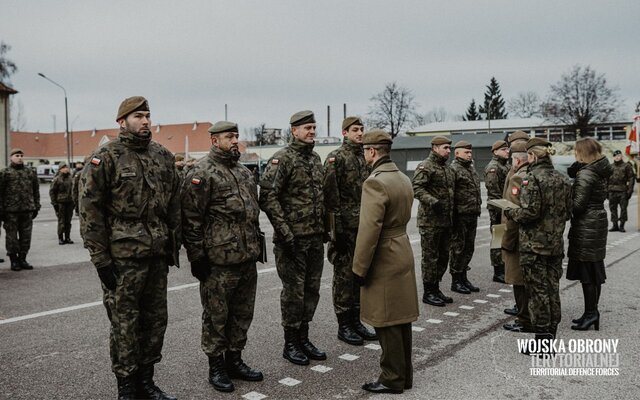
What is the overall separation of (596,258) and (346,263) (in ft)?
9.23

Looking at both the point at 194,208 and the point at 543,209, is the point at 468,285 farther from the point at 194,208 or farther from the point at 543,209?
the point at 194,208

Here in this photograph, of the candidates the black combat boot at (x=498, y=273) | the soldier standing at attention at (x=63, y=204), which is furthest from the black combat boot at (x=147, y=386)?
the soldier standing at attention at (x=63, y=204)

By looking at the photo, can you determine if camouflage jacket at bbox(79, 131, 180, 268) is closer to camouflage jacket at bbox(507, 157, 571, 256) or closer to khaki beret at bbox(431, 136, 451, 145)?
camouflage jacket at bbox(507, 157, 571, 256)

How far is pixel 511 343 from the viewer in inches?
221

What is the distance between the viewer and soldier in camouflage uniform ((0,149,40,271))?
10.0 metres

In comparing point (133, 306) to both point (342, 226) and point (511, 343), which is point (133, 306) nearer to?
point (342, 226)

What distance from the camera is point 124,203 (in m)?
4.07

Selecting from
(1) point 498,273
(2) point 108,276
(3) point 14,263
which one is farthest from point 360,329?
(3) point 14,263

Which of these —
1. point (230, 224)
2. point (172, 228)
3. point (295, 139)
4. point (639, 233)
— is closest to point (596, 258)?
point (295, 139)

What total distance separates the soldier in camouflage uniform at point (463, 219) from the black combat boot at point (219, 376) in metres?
4.47

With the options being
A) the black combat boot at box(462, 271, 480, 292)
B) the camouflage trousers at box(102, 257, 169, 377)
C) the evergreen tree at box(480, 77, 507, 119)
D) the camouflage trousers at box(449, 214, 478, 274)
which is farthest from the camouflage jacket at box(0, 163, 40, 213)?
the evergreen tree at box(480, 77, 507, 119)

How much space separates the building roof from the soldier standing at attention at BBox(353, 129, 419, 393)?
261 feet

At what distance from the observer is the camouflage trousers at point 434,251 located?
24.0ft

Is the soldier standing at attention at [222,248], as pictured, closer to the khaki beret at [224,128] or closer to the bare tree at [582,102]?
the khaki beret at [224,128]
